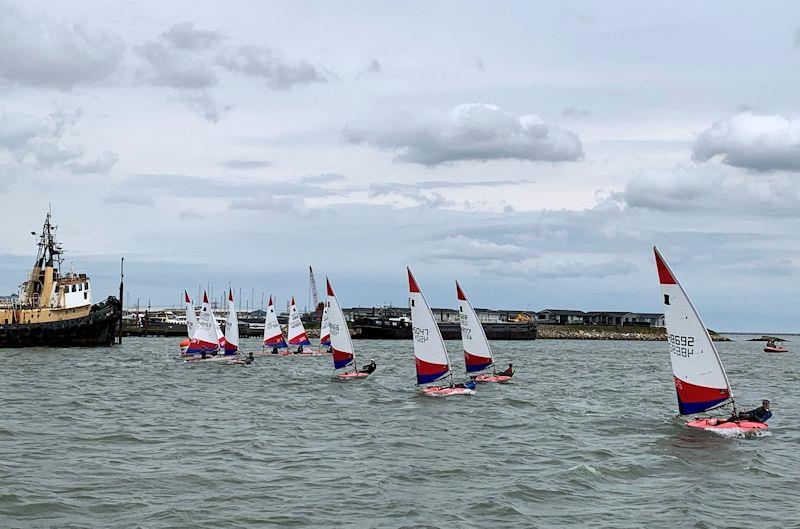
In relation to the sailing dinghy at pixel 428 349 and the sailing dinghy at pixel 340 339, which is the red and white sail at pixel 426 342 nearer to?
the sailing dinghy at pixel 428 349

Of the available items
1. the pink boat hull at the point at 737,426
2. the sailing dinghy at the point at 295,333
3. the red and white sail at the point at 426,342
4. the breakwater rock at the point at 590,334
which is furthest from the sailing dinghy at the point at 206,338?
the breakwater rock at the point at 590,334

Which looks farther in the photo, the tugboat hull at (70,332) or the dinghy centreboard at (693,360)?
the tugboat hull at (70,332)

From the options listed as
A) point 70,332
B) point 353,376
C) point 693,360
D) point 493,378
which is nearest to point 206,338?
point 70,332

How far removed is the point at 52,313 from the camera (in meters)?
88.8

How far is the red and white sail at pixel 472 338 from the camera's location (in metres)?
51.5

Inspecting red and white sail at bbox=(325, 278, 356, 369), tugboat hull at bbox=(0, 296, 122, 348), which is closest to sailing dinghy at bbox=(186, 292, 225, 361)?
tugboat hull at bbox=(0, 296, 122, 348)

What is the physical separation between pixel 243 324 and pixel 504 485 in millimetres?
150591

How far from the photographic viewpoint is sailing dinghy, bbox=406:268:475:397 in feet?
148

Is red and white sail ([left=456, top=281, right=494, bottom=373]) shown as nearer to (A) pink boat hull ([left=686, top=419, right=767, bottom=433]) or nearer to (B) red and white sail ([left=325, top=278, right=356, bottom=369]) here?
(B) red and white sail ([left=325, top=278, right=356, bottom=369])

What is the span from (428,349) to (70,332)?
2173 inches

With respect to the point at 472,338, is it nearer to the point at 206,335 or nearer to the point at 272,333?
the point at 206,335

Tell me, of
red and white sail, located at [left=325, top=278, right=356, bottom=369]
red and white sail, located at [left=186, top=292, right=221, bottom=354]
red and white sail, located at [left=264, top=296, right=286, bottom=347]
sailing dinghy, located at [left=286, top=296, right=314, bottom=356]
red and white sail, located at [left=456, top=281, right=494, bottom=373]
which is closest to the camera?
red and white sail, located at [left=456, top=281, right=494, bottom=373]

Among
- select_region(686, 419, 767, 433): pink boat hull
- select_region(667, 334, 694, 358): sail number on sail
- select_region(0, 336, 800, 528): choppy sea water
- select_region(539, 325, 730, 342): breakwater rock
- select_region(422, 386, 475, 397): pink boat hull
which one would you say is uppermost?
select_region(667, 334, 694, 358): sail number on sail

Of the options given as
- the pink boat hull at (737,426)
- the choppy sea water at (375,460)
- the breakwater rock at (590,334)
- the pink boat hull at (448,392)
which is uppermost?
the breakwater rock at (590,334)
